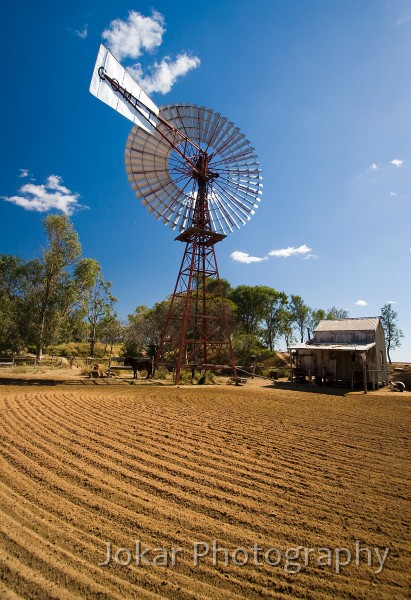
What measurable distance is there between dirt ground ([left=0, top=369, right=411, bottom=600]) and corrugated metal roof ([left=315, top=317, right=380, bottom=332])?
19250 millimetres

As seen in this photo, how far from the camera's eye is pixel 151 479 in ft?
17.2

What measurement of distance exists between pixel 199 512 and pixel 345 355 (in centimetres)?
2350

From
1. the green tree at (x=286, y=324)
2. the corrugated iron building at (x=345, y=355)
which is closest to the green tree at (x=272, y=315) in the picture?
the green tree at (x=286, y=324)

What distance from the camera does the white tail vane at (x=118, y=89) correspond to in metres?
15.7

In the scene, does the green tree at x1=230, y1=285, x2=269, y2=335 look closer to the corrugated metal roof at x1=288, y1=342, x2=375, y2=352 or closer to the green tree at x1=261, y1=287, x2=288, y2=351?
the green tree at x1=261, y1=287, x2=288, y2=351

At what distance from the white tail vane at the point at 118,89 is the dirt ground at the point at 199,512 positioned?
606 inches

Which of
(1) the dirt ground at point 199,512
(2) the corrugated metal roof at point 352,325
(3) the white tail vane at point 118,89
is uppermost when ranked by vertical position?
(3) the white tail vane at point 118,89

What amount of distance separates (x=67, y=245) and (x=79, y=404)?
2968 cm

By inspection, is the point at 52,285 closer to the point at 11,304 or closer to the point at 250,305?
the point at 11,304

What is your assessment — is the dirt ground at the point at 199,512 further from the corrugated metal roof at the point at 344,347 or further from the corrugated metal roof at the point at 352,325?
the corrugated metal roof at the point at 352,325

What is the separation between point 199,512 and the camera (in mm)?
4332

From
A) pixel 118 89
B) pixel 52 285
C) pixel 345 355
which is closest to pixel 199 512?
pixel 118 89

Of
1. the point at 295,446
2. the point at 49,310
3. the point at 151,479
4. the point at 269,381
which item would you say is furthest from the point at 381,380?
the point at 49,310

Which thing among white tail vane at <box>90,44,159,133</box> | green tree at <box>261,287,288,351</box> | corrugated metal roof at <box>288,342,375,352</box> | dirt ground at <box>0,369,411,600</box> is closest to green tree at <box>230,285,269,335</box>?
green tree at <box>261,287,288,351</box>
